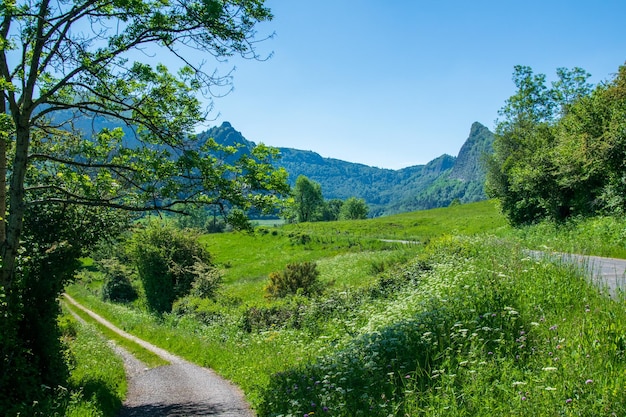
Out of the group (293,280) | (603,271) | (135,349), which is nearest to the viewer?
(603,271)

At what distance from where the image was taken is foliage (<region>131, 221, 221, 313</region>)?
103 feet

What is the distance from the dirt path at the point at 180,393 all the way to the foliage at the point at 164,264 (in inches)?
623

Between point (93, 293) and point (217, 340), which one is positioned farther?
point (93, 293)

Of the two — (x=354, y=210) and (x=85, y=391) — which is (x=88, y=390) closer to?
(x=85, y=391)

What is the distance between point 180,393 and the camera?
11422mm

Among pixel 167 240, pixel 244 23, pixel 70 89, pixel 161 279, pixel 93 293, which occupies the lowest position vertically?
pixel 93 293

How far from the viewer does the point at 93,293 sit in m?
57.4

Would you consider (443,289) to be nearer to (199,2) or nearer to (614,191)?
(199,2)

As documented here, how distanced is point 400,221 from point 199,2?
6624 cm

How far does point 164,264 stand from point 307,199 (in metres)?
87.5

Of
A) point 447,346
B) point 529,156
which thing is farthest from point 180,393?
point 529,156

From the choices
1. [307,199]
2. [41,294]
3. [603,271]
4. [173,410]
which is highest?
[307,199]

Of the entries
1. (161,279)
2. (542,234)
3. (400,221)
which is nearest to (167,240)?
(161,279)

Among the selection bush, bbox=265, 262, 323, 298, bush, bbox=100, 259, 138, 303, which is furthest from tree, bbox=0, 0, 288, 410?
bush, bbox=100, 259, 138, 303
